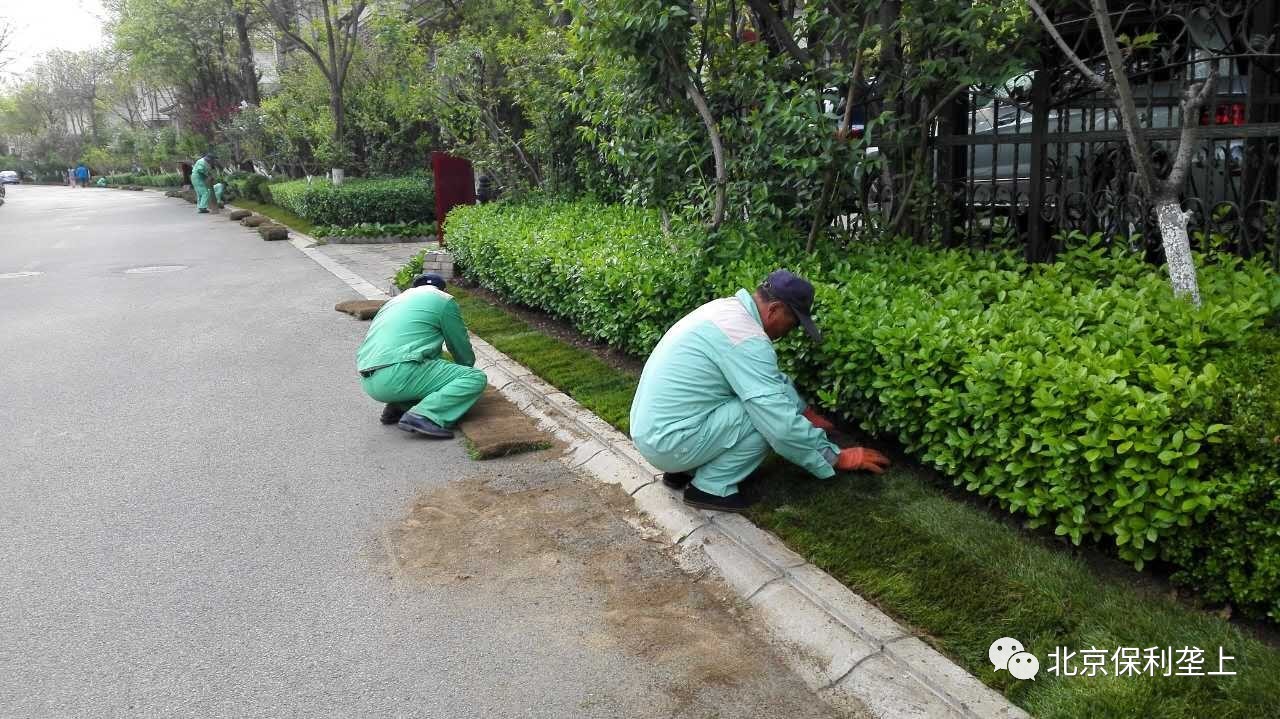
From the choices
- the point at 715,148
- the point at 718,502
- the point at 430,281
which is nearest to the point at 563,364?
the point at 430,281

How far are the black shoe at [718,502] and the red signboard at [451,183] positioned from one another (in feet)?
34.9

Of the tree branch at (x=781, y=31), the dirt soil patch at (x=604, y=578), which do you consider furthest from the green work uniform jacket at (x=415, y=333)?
the tree branch at (x=781, y=31)

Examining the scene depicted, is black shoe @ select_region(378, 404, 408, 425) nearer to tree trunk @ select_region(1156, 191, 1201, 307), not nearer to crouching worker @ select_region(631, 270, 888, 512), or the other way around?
crouching worker @ select_region(631, 270, 888, 512)

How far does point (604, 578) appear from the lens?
4.39m

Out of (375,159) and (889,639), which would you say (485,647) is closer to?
(889,639)

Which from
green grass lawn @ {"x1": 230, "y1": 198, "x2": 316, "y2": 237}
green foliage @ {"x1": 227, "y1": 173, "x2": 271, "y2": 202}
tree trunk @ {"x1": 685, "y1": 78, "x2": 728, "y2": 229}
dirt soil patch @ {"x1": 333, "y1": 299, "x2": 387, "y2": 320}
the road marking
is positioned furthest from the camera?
green foliage @ {"x1": 227, "y1": 173, "x2": 271, "y2": 202}

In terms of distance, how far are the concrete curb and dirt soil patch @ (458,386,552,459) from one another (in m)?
0.58

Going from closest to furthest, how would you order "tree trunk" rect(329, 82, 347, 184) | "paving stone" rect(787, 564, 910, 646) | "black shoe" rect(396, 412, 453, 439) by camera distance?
"paving stone" rect(787, 564, 910, 646)
"black shoe" rect(396, 412, 453, 439)
"tree trunk" rect(329, 82, 347, 184)

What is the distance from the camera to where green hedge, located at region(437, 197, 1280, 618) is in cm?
346

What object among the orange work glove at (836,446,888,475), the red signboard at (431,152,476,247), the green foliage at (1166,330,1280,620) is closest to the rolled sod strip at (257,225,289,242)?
the red signboard at (431,152,476,247)

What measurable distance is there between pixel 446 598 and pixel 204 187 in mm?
27734

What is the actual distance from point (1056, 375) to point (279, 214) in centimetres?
2403

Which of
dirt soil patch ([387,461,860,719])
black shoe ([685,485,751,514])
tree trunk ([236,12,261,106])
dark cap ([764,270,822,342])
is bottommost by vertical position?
dirt soil patch ([387,461,860,719])

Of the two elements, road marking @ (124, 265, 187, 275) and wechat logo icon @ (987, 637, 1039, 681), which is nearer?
wechat logo icon @ (987, 637, 1039, 681)
